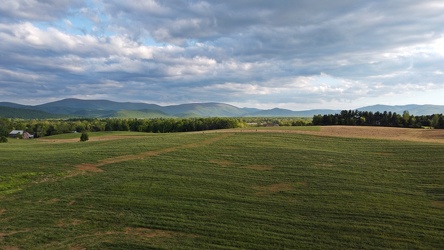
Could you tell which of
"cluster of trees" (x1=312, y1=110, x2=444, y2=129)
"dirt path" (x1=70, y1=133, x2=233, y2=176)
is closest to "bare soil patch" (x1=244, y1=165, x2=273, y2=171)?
"dirt path" (x1=70, y1=133, x2=233, y2=176)

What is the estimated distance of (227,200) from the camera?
1000 inches

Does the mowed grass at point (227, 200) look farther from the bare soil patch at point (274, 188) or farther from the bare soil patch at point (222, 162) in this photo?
the bare soil patch at point (222, 162)

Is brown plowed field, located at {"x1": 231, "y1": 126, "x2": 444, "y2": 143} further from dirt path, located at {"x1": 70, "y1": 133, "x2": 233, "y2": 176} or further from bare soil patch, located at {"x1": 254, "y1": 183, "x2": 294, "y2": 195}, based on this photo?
bare soil patch, located at {"x1": 254, "y1": 183, "x2": 294, "y2": 195}

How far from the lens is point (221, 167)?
117 ft

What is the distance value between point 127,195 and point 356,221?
18.3m

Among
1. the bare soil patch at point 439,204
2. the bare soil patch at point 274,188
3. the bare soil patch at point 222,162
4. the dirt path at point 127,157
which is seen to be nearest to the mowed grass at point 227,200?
the bare soil patch at point 439,204

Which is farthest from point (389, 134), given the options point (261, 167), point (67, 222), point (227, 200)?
point (67, 222)

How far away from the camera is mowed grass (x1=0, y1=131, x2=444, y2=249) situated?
19281 millimetres

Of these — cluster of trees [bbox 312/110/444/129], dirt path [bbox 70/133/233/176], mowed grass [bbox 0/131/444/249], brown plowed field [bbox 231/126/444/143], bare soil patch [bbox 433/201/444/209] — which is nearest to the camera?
mowed grass [bbox 0/131/444/249]

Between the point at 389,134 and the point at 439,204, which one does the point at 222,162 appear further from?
the point at 389,134

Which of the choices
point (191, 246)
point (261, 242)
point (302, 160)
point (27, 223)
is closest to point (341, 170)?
point (302, 160)

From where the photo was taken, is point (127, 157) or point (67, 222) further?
point (127, 157)

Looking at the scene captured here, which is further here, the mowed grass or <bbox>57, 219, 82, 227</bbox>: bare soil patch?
<bbox>57, 219, 82, 227</bbox>: bare soil patch

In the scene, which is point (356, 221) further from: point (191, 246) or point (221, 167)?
point (221, 167)
